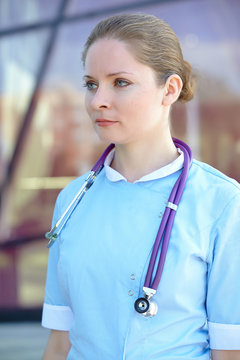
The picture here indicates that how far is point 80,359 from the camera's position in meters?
1.23

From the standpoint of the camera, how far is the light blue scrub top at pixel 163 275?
1136 millimetres

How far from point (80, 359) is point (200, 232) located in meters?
0.39

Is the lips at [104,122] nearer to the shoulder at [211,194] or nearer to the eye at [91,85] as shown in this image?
the eye at [91,85]

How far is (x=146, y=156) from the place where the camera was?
50.0 inches

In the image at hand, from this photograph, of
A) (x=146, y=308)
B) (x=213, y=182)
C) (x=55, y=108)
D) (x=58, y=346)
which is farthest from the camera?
(x=55, y=108)

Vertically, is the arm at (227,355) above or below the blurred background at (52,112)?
below

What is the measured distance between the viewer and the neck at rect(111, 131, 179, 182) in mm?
1266

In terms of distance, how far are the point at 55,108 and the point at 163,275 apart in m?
2.86

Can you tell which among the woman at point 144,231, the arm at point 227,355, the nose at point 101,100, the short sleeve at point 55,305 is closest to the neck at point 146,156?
the woman at point 144,231

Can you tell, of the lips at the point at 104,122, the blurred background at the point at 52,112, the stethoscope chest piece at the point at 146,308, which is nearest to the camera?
the stethoscope chest piece at the point at 146,308

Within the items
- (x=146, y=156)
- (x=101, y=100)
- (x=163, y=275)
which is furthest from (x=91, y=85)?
(x=163, y=275)

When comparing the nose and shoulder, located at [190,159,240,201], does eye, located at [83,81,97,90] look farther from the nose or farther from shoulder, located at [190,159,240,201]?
shoulder, located at [190,159,240,201]

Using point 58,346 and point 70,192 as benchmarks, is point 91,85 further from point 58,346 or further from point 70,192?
point 58,346

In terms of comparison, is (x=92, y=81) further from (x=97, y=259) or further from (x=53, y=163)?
(x=53, y=163)
